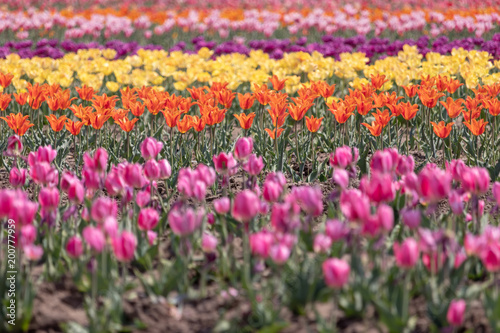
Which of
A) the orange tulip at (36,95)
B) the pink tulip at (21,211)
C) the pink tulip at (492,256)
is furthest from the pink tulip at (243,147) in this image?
the orange tulip at (36,95)

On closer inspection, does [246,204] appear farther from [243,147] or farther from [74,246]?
[243,147]

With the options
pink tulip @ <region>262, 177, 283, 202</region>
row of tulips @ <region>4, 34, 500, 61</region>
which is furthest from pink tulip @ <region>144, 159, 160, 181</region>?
row of tulips @ <region>4, 34, 500, 61</region>

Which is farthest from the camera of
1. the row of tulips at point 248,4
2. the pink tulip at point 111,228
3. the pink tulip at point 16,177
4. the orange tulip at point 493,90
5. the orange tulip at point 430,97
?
the row of tulips at point 248,4

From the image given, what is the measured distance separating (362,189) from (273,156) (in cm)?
206

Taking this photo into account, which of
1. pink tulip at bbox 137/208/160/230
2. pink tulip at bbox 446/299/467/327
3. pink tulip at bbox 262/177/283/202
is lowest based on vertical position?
pink tulip at bbox 446/299/467/327

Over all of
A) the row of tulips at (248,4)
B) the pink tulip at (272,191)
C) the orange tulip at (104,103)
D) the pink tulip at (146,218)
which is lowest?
the pink tulip at (146,218)

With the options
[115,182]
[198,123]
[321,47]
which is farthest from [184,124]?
[321,47]

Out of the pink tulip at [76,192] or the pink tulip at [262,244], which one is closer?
the pink tulip at [262,244]

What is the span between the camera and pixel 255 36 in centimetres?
1257

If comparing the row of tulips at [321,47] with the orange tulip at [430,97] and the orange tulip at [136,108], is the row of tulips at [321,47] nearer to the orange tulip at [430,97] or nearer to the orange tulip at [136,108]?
the orange tulip at [430,97]

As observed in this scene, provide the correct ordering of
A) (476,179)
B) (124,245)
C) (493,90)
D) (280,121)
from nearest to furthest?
(124,245), (476,179), (280,121), (493,90)

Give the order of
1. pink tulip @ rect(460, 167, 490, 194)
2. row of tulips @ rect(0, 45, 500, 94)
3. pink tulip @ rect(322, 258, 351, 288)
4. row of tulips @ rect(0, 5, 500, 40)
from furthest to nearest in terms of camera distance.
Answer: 1. row of tulips @ rect(0, 5, 500, 40)
2. row of tulips @ rect(0, 45, 500, 94)
3. pink tulip @ rect(460, 167, 490, 194)
4. pink tulip @ rect(322, 258, 351, 288)

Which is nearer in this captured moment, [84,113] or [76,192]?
[76,192]

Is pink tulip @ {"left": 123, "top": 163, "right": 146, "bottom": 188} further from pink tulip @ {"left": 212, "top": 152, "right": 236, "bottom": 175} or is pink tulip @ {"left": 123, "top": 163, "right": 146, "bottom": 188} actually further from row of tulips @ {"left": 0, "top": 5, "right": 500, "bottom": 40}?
row of tulips @ {"left": 0, "top": 5, "right": 500, "bottom": 40}
